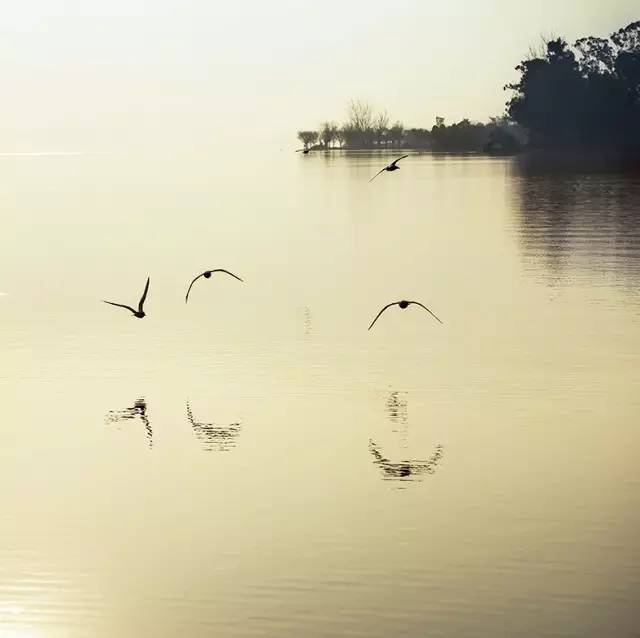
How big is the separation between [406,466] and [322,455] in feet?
5.13

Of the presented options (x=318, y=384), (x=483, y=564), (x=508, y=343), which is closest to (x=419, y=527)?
(x=483, y=564)

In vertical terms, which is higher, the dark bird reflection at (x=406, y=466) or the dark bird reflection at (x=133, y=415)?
the dark bird reflection at (x=133, y=415)

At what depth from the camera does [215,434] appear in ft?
90.2

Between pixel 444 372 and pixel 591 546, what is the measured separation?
1327 cm

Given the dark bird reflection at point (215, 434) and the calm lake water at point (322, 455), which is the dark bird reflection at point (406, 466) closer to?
the calm lake water at point (322, 455)

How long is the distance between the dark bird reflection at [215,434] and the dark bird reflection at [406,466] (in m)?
2.59

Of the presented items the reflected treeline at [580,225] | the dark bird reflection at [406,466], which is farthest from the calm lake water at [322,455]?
the reflected treeline at [580,225]

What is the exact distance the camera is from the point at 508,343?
38.1m

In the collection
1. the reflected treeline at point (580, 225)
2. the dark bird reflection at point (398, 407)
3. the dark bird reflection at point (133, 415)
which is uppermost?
the dark bird reflection at point (133, 415)

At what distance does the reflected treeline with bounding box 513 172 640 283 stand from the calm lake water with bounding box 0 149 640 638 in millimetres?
1128

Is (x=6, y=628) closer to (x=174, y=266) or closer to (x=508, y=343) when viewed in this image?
(x=508, y=343)

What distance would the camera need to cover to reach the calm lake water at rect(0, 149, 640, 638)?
→ 18594 millimetres

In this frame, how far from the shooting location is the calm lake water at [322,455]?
732 inches

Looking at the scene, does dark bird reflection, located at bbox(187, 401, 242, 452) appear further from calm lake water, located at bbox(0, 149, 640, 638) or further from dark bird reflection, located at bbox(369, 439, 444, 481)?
dark bird reflection, located at bbox(369, 439, 444, 481)
